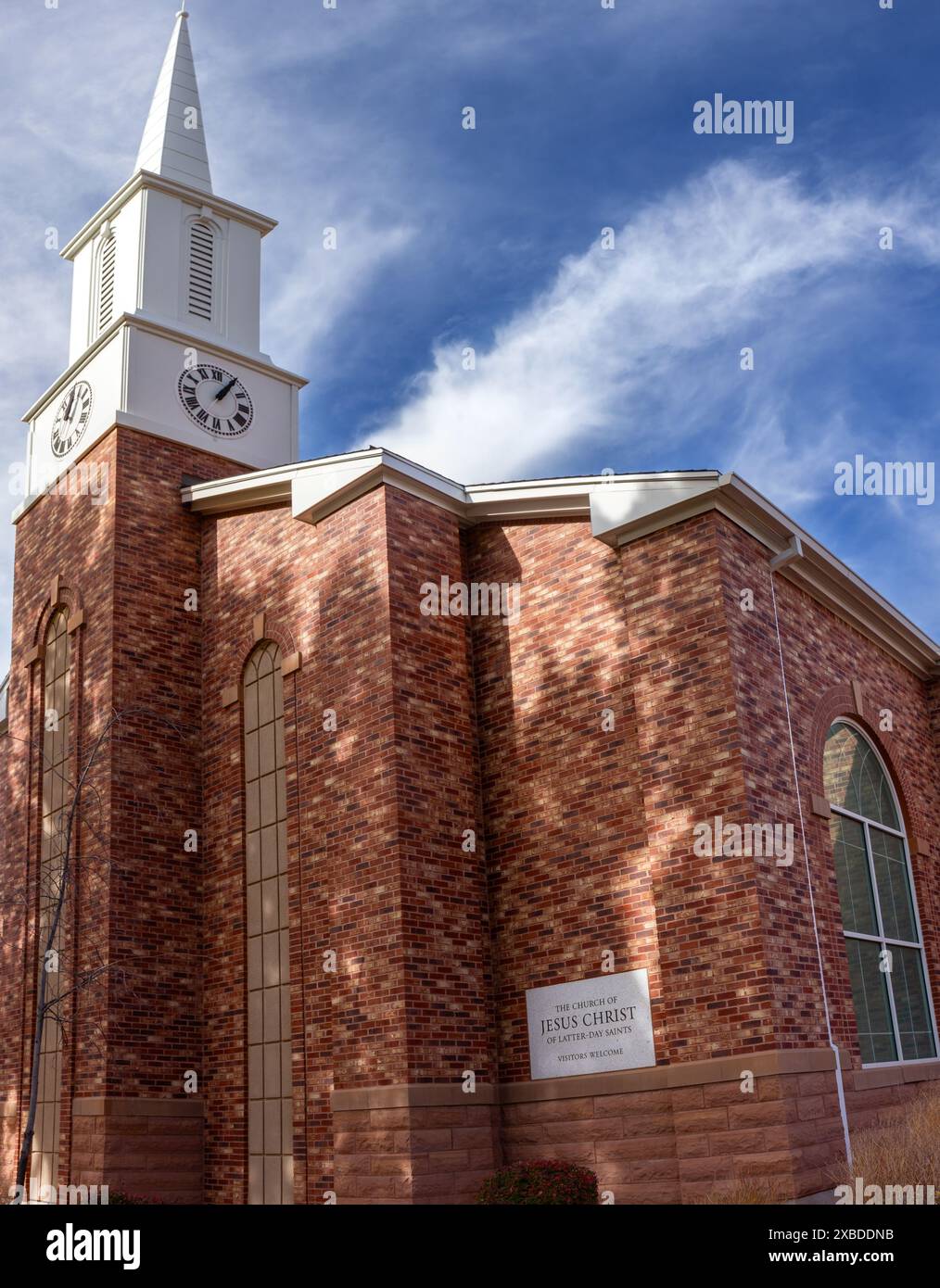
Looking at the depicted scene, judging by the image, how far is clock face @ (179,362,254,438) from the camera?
62.7ft

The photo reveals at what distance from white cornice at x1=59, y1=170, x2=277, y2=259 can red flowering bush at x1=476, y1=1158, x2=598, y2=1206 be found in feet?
52.3

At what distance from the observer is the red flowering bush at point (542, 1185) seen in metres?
11.8

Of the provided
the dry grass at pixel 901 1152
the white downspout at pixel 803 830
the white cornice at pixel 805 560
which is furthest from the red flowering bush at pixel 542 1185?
the white cornice at pixel 805 560

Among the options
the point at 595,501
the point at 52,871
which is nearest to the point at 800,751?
the point at 595,501

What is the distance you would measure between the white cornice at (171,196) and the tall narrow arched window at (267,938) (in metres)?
8.71

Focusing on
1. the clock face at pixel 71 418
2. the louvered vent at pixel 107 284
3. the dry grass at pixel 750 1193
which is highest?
the louvered vent at pixel 107 284

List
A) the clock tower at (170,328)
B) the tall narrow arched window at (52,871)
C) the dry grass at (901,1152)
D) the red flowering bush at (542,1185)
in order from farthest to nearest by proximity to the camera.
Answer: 1. the clock tower at (170,328)
2. the tall narrow arched window at (52,871)
3. the red flowering bush at (542,1185)
4. the dry grass at (901,1152)

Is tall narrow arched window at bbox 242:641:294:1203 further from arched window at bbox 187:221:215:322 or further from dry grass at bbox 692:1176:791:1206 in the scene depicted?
arched window at bbox 187:221:215:322

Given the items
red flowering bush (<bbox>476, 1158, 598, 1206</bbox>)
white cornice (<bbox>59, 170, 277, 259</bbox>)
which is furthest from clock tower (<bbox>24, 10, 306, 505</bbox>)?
red flowering bush (<bbox>476, 1158, 598, 1206</bbox>)

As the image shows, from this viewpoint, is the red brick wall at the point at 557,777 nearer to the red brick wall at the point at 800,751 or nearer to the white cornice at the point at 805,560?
the white cornice at the point at 805,560

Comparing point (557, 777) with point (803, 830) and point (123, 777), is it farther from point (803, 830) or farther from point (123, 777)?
point (123, 777)

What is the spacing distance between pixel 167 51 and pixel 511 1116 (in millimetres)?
20023

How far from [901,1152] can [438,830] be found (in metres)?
5.69

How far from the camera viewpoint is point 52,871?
56.2 ft
